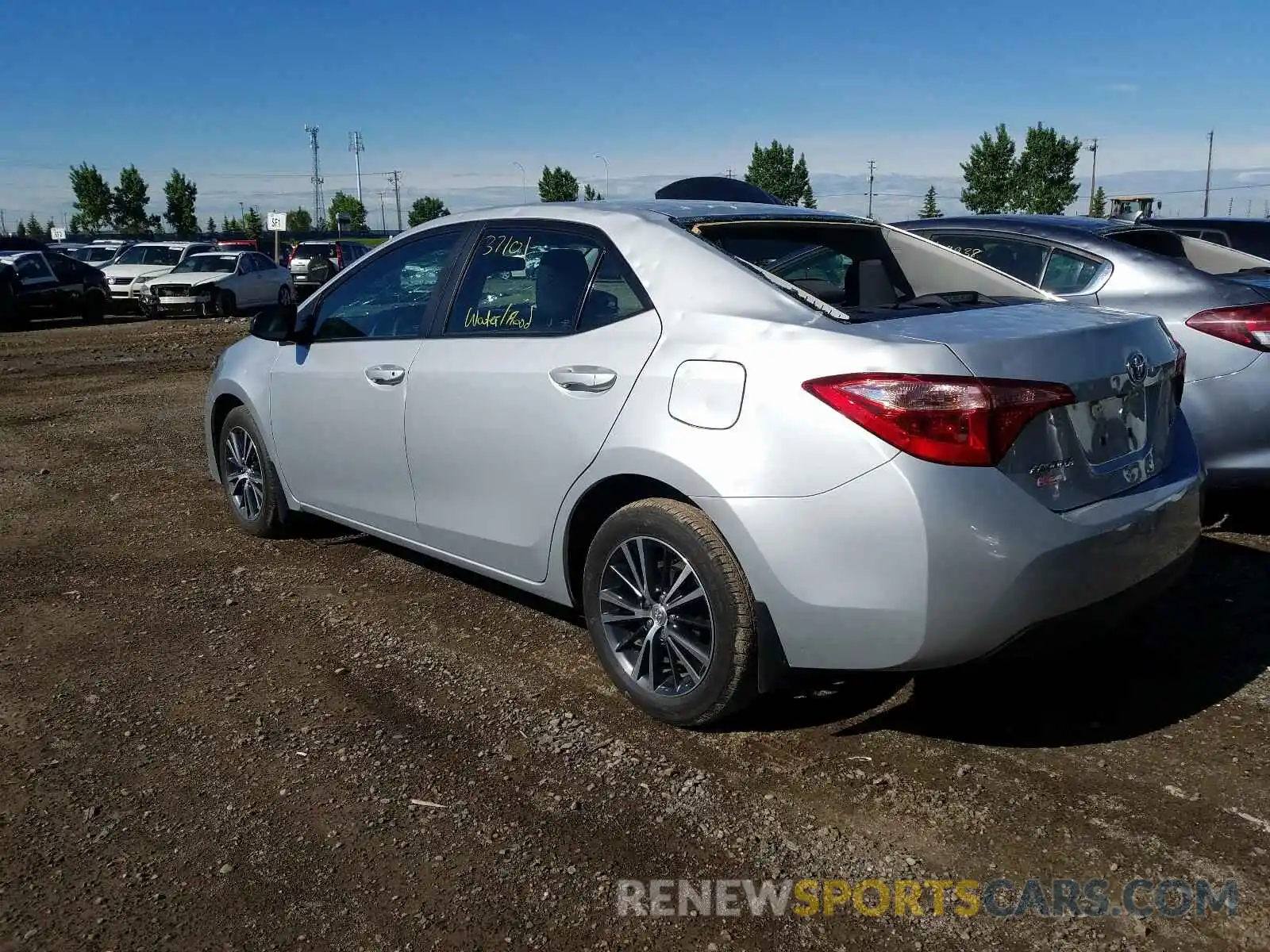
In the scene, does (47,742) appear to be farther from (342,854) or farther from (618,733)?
(618,733)

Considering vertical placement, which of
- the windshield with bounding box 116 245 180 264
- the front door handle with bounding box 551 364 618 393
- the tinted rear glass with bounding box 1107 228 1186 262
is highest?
the windshield with bounding box 116 245 180 264

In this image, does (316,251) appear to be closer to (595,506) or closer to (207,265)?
(207,265)

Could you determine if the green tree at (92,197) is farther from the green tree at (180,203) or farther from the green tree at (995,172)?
the green tree at (995,172)

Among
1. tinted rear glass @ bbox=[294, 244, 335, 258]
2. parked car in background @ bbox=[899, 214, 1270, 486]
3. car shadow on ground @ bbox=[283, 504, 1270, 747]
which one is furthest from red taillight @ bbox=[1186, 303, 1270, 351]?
tinted rear glass @ bbox=[294, 244, 335, 258]

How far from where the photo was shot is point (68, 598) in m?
4.93

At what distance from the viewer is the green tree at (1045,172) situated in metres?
74.4

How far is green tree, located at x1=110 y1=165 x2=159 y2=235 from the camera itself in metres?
73.5

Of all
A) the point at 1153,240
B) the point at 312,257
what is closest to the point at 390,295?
the point at 1153,240

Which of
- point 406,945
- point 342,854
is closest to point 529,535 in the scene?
point 342,854

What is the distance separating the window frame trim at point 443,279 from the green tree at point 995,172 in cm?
7694

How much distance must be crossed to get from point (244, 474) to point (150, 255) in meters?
24.6

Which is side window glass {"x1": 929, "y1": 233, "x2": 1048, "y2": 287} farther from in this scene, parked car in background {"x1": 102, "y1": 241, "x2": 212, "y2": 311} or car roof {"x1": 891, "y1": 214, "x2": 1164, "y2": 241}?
parked car in background {"x1": 102, "y1": 241, "x2": 212, "y2": 311}

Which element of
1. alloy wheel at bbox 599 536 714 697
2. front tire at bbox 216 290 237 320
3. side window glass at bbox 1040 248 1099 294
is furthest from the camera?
front tire at bbox 216 290 237 320

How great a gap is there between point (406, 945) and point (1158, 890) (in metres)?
1.79
